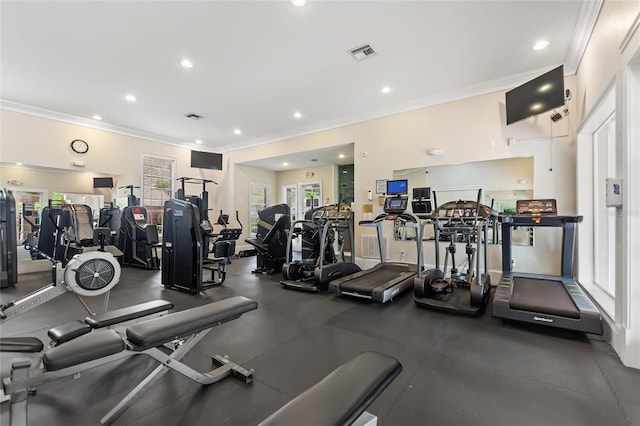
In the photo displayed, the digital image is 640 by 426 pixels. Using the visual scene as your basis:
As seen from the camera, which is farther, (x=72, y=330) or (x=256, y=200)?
(x=256, y=200)

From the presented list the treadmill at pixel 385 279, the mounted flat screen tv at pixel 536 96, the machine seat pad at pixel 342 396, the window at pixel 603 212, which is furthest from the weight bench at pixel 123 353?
the mounted flat screen tv at pixel 536 96

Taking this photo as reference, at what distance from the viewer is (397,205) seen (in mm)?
4938

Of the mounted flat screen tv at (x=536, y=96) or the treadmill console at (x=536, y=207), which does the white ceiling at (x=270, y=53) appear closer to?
the mounted flat screen tv at (x=536, y=96)

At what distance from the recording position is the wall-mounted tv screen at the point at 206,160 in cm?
884

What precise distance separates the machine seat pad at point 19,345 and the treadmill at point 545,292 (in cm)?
415

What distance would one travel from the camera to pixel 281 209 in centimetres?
699

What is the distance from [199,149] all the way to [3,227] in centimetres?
543

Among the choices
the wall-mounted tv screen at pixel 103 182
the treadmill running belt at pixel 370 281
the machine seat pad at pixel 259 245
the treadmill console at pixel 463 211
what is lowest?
the treadmill running belt at pixel 370 281

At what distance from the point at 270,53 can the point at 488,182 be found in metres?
4.43

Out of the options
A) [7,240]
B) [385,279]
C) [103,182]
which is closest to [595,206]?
[385,279]

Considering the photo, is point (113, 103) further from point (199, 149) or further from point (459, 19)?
point (459, 19)

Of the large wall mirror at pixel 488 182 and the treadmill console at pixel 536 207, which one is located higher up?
A: the large wall mirror at pixel 488 182

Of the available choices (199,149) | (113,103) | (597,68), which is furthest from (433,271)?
(199,149)

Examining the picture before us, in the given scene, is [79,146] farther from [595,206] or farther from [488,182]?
[595,206]
